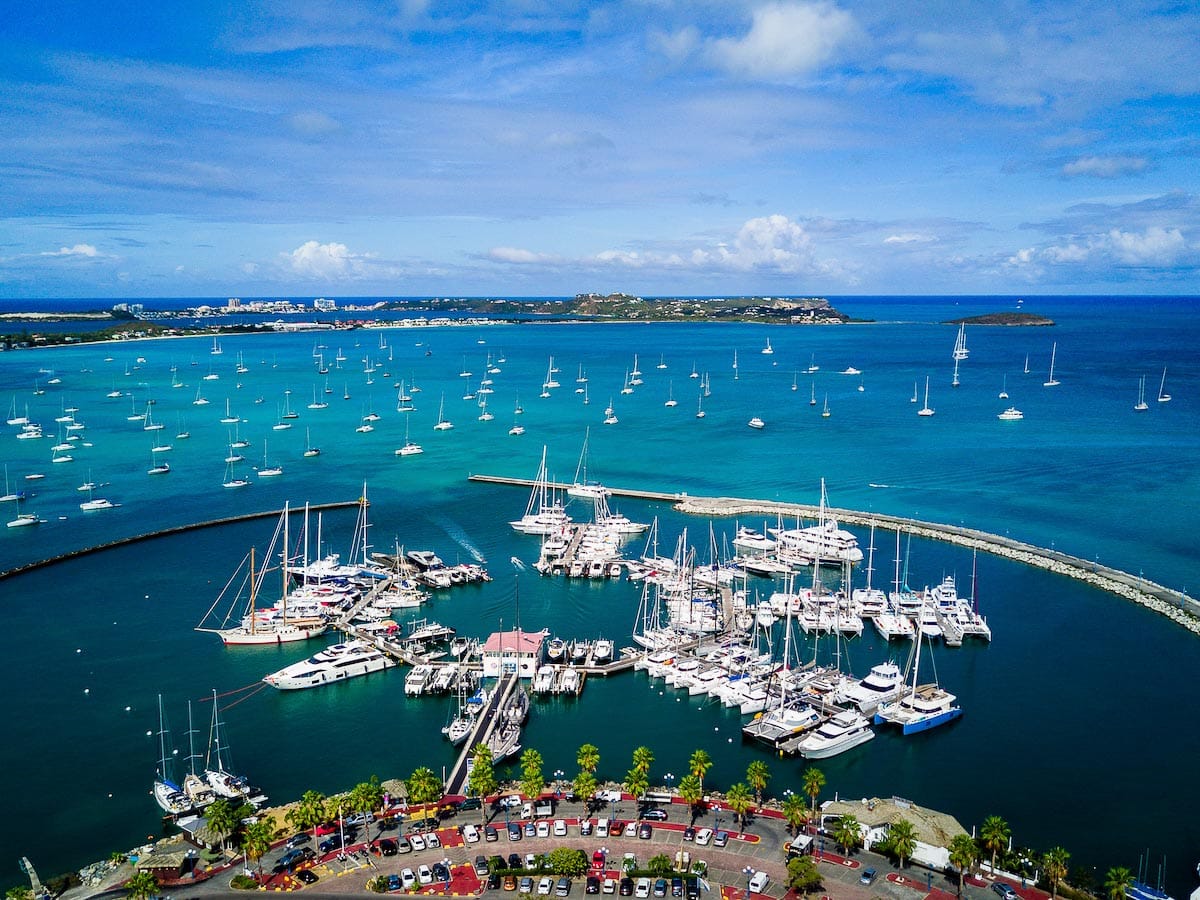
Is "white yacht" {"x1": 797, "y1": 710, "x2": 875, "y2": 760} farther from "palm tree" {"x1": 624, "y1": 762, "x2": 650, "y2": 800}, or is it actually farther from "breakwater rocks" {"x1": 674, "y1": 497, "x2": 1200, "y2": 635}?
"breakwater rocks" {"x1": 674, "y1": 497, "x2": 1200, "y2": 635}

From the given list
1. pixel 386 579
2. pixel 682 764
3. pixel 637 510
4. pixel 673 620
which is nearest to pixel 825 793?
pixel 682 764

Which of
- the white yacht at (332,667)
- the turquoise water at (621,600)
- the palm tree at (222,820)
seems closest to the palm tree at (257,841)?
the palm tree at (222,820)

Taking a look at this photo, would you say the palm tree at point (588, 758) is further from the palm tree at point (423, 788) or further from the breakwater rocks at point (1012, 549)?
the breakwater rocks at point (1012, 549)

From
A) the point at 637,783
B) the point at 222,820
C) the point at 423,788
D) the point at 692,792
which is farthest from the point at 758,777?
the point at 222,820

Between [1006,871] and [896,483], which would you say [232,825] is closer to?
[1006,871]

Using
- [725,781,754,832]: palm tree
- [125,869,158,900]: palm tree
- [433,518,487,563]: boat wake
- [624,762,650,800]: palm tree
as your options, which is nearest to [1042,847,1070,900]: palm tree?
[725,781,754,832]: palm tree

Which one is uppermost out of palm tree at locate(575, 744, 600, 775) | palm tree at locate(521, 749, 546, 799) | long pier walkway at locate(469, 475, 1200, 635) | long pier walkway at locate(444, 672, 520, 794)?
long pier walkway at locate(469, 475, 1200, 635)

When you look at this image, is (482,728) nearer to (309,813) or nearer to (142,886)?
(309,813)

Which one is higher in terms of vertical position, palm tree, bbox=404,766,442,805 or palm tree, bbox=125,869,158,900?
palm tree, bbox=404,766,442,805
